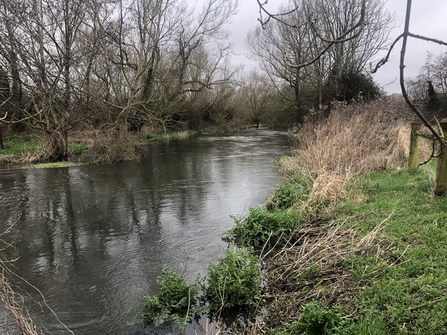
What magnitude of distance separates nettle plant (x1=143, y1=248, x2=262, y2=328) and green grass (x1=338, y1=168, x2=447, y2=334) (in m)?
1.23

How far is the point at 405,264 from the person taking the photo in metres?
3.93

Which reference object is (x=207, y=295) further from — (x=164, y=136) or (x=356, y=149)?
(x=164, y=136)

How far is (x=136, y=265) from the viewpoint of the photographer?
548 cm

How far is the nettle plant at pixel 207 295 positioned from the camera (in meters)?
4.10

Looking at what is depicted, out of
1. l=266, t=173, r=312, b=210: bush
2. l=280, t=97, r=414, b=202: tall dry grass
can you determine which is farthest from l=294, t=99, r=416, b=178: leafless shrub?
l=266, t=173, r=312, b=210: bush

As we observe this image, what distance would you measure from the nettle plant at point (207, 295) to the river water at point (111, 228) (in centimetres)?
36

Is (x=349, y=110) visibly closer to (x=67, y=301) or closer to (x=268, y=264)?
(x=268, y=264)

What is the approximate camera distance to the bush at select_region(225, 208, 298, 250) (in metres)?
6.00

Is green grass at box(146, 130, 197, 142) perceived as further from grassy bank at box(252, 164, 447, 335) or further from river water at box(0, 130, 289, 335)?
grassy bank at box(252, 164, 447, 335)

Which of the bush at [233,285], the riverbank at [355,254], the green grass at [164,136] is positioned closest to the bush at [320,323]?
the riverbank at [355,254]

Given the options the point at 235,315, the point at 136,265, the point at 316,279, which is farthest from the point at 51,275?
the point at 316,279

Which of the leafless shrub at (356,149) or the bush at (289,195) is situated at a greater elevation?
the leafless shrub at (356,149)

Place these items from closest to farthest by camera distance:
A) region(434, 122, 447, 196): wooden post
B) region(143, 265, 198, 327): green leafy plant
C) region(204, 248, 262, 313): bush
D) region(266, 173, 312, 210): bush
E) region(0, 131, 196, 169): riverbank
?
region(143, 265, 198, 327): green leafy plant → region(204, 248, 262, 313): bush → region(434, 122, 447, 196): wooden post → region(266, 173, 312, 210): bush → region(0, 131, 196, 169): riverbank

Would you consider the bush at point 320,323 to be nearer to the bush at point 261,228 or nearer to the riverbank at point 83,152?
the bush at point 261,228
